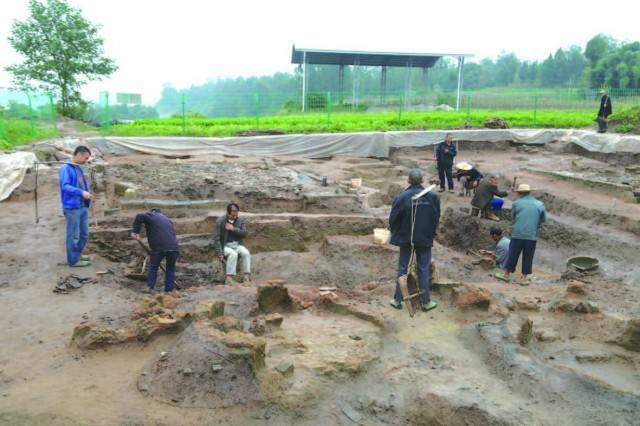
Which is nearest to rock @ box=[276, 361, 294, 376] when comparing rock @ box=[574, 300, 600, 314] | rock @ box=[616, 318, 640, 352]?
rock @ box=[616, 318, 640, 352]

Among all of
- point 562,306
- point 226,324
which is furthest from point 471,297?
point 226,324

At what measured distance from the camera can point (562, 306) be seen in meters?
6.42

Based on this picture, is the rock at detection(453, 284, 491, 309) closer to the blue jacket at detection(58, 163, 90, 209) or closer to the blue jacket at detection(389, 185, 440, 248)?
the blue jacket at detection(389, 185, 440, 248)

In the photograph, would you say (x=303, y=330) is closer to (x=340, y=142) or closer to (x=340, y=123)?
(x=340, y=142)

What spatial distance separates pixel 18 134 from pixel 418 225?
14024mm

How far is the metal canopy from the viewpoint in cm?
2942

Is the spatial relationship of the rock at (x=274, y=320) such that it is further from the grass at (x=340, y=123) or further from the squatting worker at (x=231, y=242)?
the grass at (x=340, y=123)

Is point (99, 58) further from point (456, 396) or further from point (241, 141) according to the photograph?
point (456, 396)

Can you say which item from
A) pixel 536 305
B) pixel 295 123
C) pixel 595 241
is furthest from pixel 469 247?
pixel 295 123

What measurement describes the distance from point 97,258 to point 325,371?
4.71 metres

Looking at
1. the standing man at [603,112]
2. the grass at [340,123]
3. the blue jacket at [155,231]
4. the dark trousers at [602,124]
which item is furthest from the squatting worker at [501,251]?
the dark trousers at [602,124]

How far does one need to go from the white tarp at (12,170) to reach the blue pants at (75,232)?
4.57 m

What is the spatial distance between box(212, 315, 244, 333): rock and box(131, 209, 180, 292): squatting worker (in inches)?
90.9

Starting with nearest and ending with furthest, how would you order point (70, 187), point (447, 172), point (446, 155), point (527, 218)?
point (70, 187) < point (527, 218) < point (446, 155) < point (447, 172)
